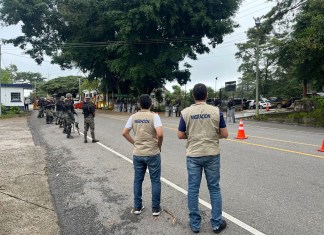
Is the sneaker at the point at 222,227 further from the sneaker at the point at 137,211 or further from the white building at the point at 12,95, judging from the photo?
the white building at the point at 12,95

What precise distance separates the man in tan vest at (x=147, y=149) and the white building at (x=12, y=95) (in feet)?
136

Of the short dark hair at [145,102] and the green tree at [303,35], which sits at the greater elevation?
the green tree at [303,35]

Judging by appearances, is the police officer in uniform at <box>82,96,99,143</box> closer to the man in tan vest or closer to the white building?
the man in tan vest

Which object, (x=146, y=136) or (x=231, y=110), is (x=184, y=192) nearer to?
(x=146, y=136)

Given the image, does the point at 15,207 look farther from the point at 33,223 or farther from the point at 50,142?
the point at 50,142

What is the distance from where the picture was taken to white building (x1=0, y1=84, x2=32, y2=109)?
41812mm

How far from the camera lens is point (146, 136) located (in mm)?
5156

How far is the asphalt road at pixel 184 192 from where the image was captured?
4.69 m

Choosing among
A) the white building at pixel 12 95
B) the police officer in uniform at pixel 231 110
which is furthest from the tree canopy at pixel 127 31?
the police officer in uniform at pixel 231 110

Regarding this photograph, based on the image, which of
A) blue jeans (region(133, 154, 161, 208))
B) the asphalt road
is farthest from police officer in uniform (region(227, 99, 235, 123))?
blue jeans (region(133, 154, 161, 208))

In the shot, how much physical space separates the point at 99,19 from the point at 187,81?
12529 millimetres

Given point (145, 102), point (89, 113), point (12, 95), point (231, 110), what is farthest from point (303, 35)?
point (12, 95)

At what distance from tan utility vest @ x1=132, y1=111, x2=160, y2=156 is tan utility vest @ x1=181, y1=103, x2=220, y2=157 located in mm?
789

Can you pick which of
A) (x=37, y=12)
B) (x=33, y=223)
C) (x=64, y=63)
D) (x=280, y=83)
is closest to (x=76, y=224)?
(x=33, y=223)
